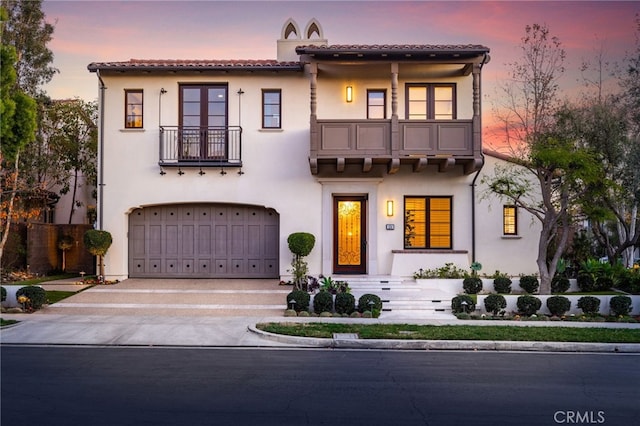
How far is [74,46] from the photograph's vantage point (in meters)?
19.5

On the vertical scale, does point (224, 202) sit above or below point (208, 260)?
above

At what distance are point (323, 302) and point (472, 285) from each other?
501 centimetres

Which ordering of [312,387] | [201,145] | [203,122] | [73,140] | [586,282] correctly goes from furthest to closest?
[73,140] → [203,122] → [201,145] → [586,282] → [312,387]

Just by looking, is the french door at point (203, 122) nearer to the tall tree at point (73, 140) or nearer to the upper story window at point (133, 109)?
the upper story window at point (133, 109)

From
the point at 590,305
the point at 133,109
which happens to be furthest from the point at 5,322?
the point at 590,305

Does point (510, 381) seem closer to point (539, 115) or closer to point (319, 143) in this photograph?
point (319, 143)

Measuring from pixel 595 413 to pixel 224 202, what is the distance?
1397 cm

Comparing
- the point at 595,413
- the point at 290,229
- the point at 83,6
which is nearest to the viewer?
the point at 595,413

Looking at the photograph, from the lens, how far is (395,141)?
1712cm

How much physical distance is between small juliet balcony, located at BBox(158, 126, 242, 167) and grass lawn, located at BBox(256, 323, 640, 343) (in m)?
7.78

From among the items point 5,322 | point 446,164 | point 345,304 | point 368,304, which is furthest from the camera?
point 446,164

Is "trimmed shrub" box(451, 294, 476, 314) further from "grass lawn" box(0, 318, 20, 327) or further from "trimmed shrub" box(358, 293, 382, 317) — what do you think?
"grass lawn" box(0, 318, 20, 327)

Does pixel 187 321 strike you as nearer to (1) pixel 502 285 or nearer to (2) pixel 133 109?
(2) pixel 133 109

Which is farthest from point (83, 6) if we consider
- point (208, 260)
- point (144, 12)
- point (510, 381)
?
point (510, 381)
